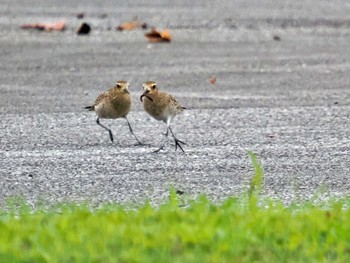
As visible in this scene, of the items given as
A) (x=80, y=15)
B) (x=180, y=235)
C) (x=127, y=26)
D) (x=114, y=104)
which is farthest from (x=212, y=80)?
(x=180, y=235)

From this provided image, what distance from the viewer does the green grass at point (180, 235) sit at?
6230mm

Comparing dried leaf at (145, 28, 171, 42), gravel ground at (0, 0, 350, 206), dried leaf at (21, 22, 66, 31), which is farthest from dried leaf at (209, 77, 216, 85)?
dried leaf at (21, 22, 66, 31)

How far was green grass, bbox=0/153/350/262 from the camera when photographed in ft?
20.4

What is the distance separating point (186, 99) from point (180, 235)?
21.1ft

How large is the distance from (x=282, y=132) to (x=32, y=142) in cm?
218

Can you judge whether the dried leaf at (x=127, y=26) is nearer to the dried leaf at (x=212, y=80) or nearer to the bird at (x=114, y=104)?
the dried leaf at (x=212, y=80)

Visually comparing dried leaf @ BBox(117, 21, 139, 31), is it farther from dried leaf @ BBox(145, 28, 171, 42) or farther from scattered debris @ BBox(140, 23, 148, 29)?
dried leaf @ BBox(145, 28, 171, 42)

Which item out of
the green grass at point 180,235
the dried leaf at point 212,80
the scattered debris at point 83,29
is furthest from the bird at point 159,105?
the scattered debris at point 83,29

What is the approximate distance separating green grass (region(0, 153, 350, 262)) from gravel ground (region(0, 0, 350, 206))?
1261mm

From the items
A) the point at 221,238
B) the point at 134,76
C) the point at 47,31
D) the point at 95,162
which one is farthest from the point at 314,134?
the point at 47,31

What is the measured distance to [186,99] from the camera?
1291 centimetres

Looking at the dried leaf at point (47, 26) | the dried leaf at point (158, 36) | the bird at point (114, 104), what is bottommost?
the dried leaf at point (47, 26)

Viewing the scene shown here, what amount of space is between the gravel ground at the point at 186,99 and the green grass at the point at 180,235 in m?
1.26

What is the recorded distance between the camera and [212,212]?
7.14m
